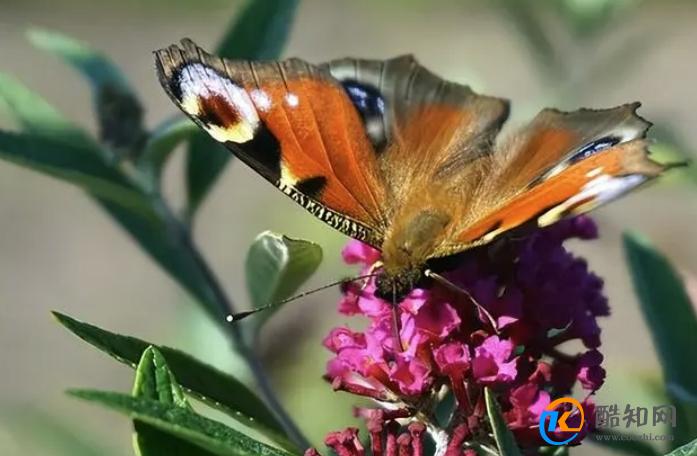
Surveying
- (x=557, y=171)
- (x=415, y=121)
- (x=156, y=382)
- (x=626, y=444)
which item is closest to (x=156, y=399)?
(x=156, y=382)

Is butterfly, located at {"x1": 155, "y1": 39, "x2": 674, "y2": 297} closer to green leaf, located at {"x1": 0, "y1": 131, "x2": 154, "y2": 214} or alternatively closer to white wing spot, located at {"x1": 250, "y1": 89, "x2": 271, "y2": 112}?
white wing spot, located at {"x1": 250, "y1": 89, "x2": 271, "y2": 112}

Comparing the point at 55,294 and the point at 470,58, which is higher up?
the point at 470,58

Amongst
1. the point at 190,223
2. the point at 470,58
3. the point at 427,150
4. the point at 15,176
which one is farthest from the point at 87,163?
the point at 470,58

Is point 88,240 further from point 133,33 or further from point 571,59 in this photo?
point 571,59

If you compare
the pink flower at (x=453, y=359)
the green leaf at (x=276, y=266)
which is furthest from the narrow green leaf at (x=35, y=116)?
the pink flower at (x=453, y=359)

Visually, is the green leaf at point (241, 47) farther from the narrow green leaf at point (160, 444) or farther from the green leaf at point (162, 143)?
the narrow green leaf at point (160, 444)

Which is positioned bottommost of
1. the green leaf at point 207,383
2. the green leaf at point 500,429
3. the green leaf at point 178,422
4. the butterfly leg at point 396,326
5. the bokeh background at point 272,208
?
the green leaf at point 178,422
